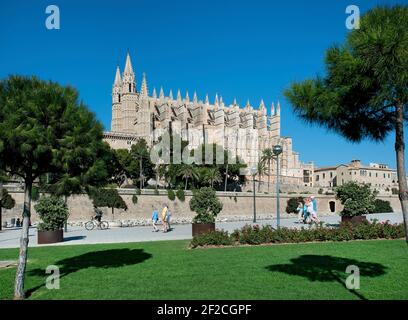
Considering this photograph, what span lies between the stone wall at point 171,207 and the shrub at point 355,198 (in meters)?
21.4

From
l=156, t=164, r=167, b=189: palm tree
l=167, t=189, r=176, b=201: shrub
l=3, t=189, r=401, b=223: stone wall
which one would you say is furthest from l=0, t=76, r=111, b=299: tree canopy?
l=156, t=164, r=167, b=189: palm tree

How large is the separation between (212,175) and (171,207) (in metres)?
15.1

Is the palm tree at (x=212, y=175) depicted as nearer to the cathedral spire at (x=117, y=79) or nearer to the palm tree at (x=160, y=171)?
the palm tree at (x=160, y=171)

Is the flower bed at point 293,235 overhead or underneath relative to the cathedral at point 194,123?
underneath

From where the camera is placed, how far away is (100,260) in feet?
35.8

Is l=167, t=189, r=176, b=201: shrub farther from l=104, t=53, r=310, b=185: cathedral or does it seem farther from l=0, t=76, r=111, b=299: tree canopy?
l=0, t=76, r=111, b=299: tree canopy

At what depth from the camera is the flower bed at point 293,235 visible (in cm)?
1374

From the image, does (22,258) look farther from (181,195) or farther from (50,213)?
(181,195)

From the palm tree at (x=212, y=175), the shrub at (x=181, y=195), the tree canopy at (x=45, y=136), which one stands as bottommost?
the shrub at (x=181, y=195)

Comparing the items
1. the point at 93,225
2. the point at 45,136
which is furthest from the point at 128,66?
the point at 45,136

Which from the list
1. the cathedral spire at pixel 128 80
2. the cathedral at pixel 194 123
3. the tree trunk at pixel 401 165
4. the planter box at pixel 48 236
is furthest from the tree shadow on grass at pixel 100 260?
the cathedral spire at pixel 128 80

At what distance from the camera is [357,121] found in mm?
6660
